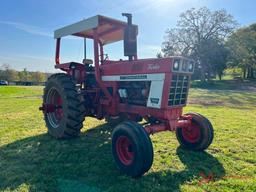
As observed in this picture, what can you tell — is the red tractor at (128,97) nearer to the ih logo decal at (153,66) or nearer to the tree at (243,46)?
the ih logo decal at (153,66)

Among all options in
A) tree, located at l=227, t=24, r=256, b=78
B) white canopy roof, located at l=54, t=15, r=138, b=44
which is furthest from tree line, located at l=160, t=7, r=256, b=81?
white canopy roof, located at l=54, t=15, r=138, b=44

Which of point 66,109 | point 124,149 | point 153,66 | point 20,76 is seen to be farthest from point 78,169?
point 20,76

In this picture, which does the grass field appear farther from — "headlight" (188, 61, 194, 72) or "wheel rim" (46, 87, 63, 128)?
"headlight" (188, 61, 194, 72)

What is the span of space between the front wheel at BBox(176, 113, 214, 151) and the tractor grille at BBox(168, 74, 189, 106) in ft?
1.97

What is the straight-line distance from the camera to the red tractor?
12.7 feet

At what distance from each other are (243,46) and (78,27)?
41.5 m

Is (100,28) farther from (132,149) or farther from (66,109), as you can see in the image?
(132,149)

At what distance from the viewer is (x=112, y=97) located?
Result: 16.5 feet

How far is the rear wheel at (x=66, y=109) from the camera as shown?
5.13 m

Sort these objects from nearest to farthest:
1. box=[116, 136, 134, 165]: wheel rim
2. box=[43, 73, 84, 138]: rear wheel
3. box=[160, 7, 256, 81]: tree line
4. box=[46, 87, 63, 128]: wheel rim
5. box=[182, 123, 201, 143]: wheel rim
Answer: box=[116, 136, 134, 165]: wheel rim → box=[182, 123, 201, 143]: wheel rim → box=[43, 73, 84, 138]: rear wheel → box=[46, 87, 63, 128]: wheel rim → box=[160, 7, 256, 81]: tree line

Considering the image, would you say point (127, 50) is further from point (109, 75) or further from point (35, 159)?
point (35, 159)

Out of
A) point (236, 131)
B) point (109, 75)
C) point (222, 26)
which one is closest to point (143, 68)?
point (109, 75)

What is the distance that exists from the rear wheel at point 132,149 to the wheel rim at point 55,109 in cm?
256

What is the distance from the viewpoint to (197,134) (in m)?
4.91
